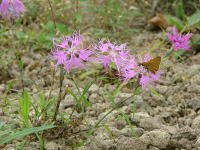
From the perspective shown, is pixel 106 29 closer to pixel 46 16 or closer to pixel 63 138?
pixel 46 16

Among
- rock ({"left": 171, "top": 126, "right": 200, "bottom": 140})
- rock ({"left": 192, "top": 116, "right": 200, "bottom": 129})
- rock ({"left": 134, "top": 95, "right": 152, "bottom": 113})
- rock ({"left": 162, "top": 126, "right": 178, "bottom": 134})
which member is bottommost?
rock ({"left": 171, "top": 126, "right": 200, "bottom": 140})

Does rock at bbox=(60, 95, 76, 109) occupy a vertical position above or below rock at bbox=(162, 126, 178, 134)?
above

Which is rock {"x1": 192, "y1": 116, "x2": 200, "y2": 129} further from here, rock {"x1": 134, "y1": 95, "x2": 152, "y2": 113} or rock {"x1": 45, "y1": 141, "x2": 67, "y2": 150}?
rock {"x1": 45, "y1": 141, "x2": 67, "y2": 150}

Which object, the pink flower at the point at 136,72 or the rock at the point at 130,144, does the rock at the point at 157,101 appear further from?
the pink flower at the point at 136,72

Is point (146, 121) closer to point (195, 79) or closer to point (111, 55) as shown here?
point (111, 55)

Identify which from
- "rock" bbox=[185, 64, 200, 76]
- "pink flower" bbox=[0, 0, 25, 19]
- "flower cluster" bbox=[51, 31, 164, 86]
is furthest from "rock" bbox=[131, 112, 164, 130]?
"pink flower" bbox=[0, 0, 25, 19]

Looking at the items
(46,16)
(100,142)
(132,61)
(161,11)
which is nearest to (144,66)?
(132,61)
